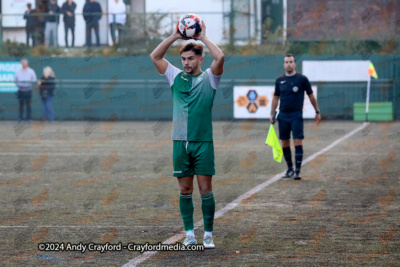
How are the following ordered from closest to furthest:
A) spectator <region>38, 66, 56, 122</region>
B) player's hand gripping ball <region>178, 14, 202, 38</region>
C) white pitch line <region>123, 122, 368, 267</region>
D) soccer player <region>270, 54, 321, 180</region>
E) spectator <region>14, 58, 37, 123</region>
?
white pitch line <region>123, 122, 368, 267</region> < player's hand gripping ball <region>178, 14, 202, 38</region> < soccer player <region>270, 54, 321, 180</region> < spectator <region>14, 58, 37, 123</region> < spectator <region>38, 66, 56, 122</region>

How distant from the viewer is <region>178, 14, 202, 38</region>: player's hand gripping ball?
Answer: 689 cm

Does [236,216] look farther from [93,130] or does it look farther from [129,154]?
[93,130]

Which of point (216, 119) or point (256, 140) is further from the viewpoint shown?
point (216, 119)

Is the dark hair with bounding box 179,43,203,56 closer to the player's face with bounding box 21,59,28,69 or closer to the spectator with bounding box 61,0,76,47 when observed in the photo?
the player's face with bounding box 21,59,28,69

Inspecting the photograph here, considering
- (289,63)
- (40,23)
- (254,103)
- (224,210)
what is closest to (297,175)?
(289,63)

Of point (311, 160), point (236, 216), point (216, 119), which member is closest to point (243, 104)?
point (216, 119)

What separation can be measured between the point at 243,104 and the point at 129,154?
13.3 meters

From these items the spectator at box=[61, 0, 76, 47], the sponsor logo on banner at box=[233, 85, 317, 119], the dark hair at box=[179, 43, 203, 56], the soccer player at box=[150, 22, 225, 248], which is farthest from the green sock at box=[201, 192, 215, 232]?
the spectator at box=[61, 0, 76, 47]

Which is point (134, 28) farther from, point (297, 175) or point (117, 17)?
point (297, 175)

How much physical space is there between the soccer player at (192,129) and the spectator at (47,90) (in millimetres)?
22955

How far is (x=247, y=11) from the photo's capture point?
32.1 metres

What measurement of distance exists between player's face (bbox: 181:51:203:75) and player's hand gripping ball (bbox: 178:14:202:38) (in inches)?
9.7

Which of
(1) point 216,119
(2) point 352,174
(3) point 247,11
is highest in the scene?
(3) point 247,11

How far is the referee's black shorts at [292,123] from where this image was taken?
12797 mm
